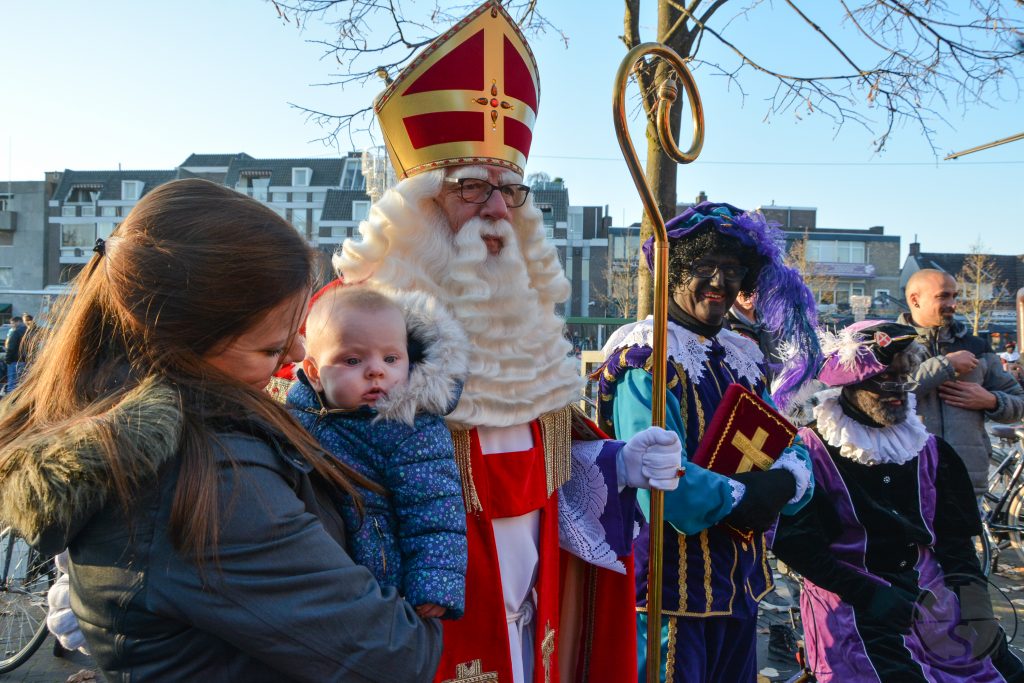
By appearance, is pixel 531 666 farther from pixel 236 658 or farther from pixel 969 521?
pixel 969 521

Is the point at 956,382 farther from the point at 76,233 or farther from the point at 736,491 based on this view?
the point at 76,233

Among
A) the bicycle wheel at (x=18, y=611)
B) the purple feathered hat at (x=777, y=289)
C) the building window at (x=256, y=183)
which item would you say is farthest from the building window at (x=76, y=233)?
the purple feathered hat at (x=777, y=289)

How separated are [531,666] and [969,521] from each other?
Result: 6.93 ft

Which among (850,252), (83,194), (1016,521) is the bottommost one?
(1016,521)

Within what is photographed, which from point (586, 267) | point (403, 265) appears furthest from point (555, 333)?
point (586, 267)

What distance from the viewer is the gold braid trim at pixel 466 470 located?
1938mm

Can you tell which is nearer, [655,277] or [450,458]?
[450,458]

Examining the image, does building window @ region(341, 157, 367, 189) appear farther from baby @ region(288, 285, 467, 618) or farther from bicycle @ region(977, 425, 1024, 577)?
baby @ region(288, 285, 467, 618)

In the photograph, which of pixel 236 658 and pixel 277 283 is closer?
pixel 236 658

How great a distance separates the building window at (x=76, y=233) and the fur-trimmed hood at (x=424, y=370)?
55.7 meters

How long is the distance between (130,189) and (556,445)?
57481 mm

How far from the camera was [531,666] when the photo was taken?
2080mm

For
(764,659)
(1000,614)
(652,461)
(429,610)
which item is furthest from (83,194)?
(429,610)

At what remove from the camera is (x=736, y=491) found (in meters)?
2.55
